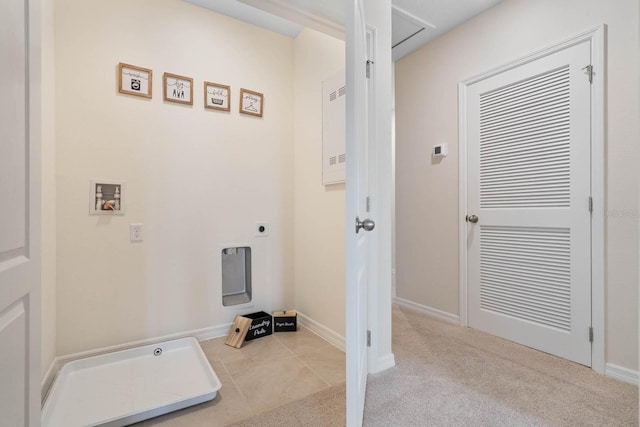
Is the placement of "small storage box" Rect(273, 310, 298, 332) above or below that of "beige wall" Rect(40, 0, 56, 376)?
below

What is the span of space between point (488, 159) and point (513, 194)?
0.36 metres

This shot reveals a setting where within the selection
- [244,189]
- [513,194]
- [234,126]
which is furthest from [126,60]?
[513,194]

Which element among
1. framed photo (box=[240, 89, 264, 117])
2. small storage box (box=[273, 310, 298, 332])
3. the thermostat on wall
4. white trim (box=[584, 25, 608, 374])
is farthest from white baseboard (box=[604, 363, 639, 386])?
framed photo (box=[240, 89, 264, 117])

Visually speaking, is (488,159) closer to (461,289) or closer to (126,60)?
(461,289)

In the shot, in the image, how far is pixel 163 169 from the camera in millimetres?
2301

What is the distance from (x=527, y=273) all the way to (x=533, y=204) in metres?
0.52

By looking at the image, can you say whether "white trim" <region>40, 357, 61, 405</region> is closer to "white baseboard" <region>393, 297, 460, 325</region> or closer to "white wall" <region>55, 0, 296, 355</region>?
"white wall" <region>55, 0, 296, 355</region>

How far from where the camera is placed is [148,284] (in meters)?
2.23

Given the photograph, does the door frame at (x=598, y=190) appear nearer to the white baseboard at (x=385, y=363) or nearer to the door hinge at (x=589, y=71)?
the door hinge at (x=589, y=71)

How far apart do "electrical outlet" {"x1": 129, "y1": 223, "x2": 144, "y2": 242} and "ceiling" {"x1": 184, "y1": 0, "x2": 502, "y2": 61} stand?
1.67m

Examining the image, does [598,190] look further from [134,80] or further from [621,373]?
[134,80]

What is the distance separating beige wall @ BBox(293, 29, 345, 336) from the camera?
2301 millimetres

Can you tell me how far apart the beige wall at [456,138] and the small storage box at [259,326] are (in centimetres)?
152

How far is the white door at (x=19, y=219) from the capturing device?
67 centimetres
